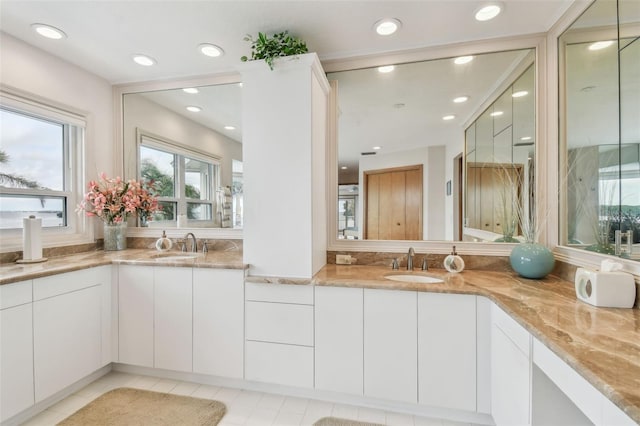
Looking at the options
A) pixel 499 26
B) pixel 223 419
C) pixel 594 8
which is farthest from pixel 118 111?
pixel 594 8

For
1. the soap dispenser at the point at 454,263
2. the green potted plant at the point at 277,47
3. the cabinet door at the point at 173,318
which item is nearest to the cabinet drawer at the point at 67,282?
the cabinet door at the point at 173,318

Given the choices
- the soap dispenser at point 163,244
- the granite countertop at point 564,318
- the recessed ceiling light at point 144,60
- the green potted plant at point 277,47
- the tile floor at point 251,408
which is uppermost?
the recessed ceiling light at point 144,60

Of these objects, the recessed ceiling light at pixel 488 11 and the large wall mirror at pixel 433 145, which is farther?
the large wall mirror at pixel 433 145

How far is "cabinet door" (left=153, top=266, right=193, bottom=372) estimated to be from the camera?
205 centimetres

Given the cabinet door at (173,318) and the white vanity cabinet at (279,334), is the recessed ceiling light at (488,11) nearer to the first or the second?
the white vanity cabinet at (279,334)

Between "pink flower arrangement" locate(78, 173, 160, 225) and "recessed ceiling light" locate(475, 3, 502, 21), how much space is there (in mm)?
2982

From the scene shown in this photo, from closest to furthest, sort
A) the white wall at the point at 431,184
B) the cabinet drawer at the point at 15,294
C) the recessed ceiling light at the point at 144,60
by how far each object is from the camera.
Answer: the cabinet drawer at the point at 15,294
the white wall at the point at 431,184
the recessed ceiling light at the point at 144,60

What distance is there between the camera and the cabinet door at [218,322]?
1.97 m

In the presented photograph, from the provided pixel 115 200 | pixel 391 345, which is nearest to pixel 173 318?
pixel 115 200

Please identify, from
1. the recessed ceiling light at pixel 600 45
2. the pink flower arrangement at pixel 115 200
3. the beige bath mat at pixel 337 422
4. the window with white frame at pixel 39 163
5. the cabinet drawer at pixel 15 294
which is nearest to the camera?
the recessed ceiling light at pixel 600 45

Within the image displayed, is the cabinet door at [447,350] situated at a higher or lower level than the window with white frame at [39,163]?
lower

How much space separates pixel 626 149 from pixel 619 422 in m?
1.19

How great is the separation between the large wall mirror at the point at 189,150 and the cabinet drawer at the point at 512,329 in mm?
2046

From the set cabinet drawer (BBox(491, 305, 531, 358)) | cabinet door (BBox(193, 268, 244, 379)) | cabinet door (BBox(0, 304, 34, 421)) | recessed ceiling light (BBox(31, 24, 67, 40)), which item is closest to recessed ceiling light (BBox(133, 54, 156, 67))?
recessed ceiling light (BBox(31, 24, 67, 40))
